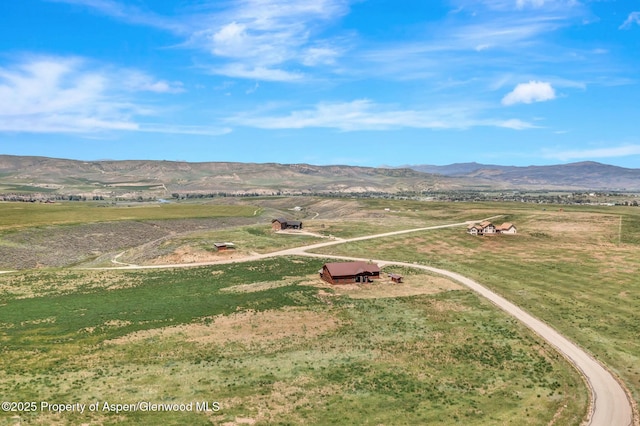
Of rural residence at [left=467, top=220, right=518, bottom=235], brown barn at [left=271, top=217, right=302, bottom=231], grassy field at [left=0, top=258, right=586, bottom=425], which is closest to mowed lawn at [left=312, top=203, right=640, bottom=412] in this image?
rural residence at [left=467, top=220, right=518, bottom=235]

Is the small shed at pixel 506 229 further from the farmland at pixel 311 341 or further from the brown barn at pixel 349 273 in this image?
the brown barn at pixel 349 273

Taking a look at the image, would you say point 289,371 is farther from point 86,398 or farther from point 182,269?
point 182,269

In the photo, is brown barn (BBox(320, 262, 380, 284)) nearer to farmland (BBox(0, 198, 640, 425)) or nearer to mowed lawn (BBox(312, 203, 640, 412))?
farmland (BBox(0, 198, 640, 425))

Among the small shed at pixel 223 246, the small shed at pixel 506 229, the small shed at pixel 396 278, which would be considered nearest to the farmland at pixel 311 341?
the small shed at pixel 396 278

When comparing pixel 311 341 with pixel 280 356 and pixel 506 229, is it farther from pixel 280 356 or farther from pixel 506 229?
pixel 506 229

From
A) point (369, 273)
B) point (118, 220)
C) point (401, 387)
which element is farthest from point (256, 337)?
point (118, 220)
